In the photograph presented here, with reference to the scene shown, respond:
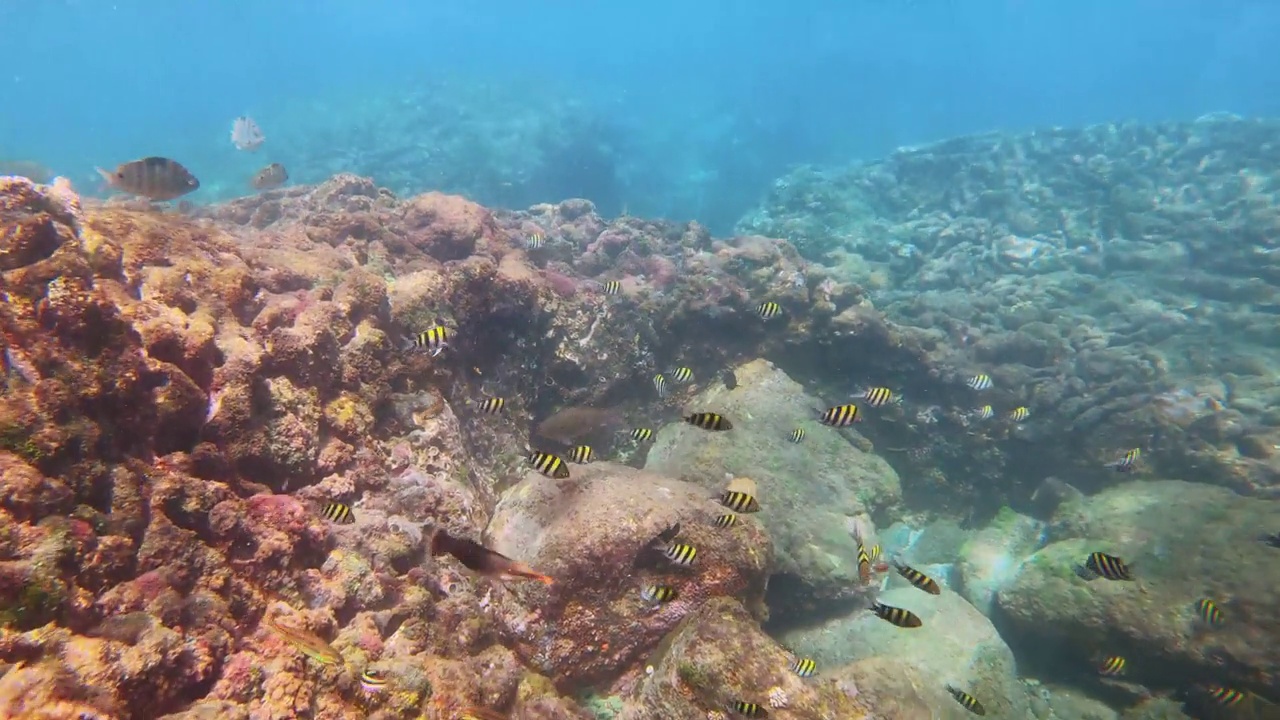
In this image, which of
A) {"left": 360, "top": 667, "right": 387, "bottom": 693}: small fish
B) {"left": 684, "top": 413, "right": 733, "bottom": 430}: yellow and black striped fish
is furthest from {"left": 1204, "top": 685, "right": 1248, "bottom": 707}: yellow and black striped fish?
{"left": 360, "top": 667, "right": 387, "bottom": 693}: small fish

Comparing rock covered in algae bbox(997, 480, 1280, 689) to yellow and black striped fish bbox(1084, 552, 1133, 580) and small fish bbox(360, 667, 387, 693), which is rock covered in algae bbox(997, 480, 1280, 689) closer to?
yellow and black striped fish bbox(1084, 552, 1133, 580)

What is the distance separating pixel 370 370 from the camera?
5.55m

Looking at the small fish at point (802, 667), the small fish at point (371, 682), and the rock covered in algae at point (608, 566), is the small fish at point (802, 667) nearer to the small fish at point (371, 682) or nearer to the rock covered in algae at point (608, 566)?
the rock covered in algae at point (608, 566)

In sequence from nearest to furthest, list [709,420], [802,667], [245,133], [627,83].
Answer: [802,667]
[709,420]
[245,133]
[627,83]

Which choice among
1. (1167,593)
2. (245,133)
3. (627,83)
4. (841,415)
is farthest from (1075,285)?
(627,83)

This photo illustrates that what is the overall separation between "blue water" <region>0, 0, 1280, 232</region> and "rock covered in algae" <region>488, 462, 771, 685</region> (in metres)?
21.6

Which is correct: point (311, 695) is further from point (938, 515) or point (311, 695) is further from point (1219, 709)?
point (938, 515)

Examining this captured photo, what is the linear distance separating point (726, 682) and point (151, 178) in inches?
258

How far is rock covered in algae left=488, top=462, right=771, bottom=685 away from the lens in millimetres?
4727

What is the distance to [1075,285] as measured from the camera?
16.6m

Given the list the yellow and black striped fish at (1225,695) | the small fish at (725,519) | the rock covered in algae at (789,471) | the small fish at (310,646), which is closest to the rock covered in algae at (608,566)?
the small fish at (725,519)

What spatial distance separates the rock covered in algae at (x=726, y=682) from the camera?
4.05 meters

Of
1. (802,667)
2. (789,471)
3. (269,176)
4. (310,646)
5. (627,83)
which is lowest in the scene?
(310,646)

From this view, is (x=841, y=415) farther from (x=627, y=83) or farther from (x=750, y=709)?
(x=627, y=83)
